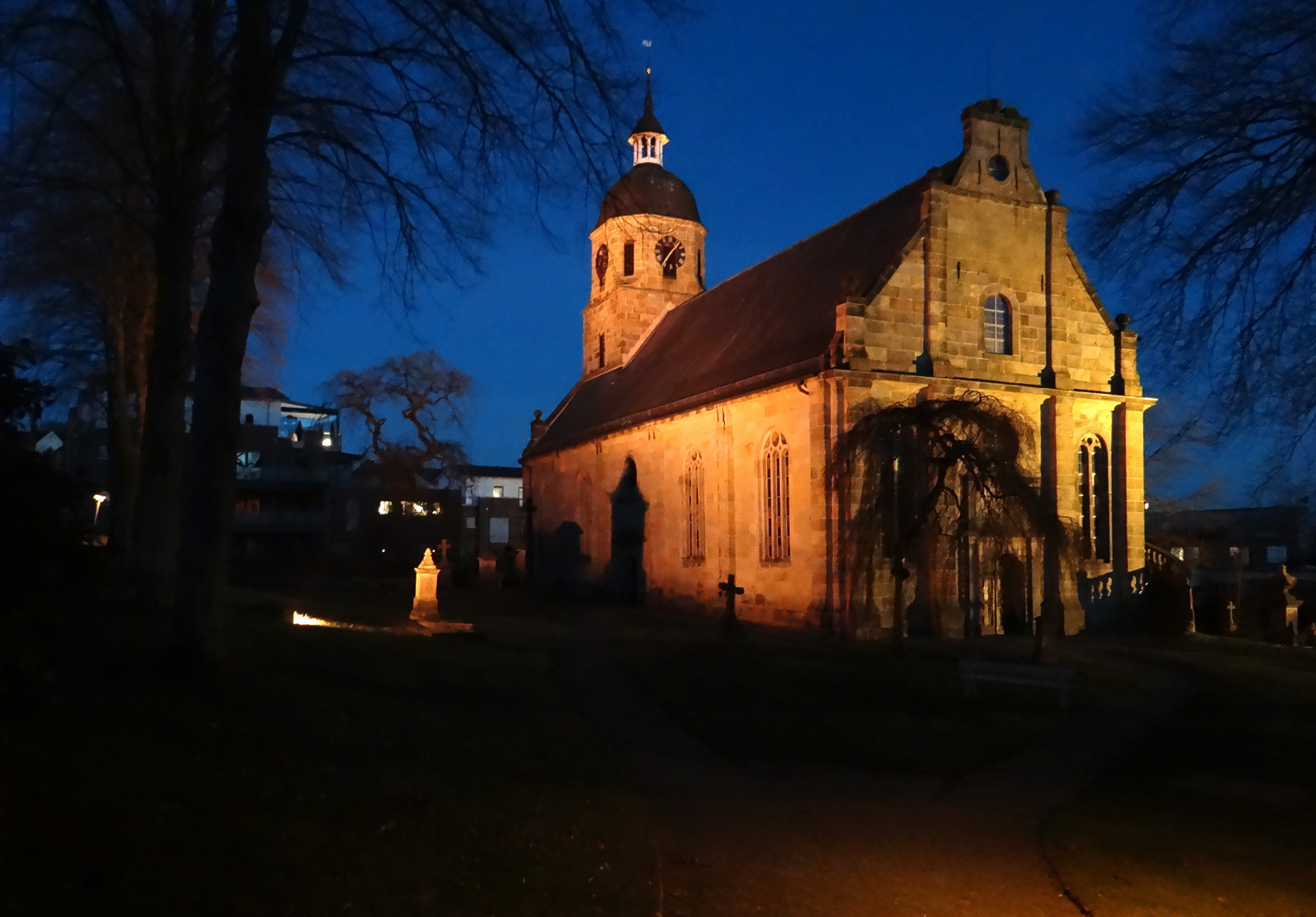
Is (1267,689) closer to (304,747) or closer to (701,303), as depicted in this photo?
(304,747)

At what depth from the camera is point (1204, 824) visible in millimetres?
8812

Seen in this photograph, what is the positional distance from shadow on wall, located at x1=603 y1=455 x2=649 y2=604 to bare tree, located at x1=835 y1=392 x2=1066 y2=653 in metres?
14.0

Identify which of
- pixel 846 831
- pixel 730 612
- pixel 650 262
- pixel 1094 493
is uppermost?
pixel 650 262

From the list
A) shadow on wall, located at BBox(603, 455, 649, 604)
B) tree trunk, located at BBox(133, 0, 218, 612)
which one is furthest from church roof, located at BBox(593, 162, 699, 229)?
tree trunk, located at BBox(133, 0, 218, 612)

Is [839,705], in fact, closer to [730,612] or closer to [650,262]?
[730,612]

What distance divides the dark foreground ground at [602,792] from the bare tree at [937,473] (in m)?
3.79

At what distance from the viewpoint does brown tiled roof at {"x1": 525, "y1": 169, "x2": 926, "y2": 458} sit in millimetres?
26125

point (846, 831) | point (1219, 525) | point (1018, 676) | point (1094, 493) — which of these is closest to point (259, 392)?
point (1094, 493)

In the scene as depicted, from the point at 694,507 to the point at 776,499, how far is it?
4933mm

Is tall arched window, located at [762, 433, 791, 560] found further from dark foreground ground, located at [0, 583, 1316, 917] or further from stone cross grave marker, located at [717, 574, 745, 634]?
dark foreground ground, located at [0, 583, 1316, 917]

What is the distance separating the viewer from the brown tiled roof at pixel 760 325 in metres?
26.1

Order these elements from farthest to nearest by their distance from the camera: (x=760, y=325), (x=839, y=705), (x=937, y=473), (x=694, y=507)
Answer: (x=694, y=507)
(x=760, y=325)
(x=937, y=473)
(x=839, y=705)

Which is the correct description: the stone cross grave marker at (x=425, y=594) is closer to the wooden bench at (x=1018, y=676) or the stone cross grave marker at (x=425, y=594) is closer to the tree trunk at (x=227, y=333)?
the wooden bench at (x=1018, y=676)

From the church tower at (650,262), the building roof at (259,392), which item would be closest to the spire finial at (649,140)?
the church tower at (650,262)
